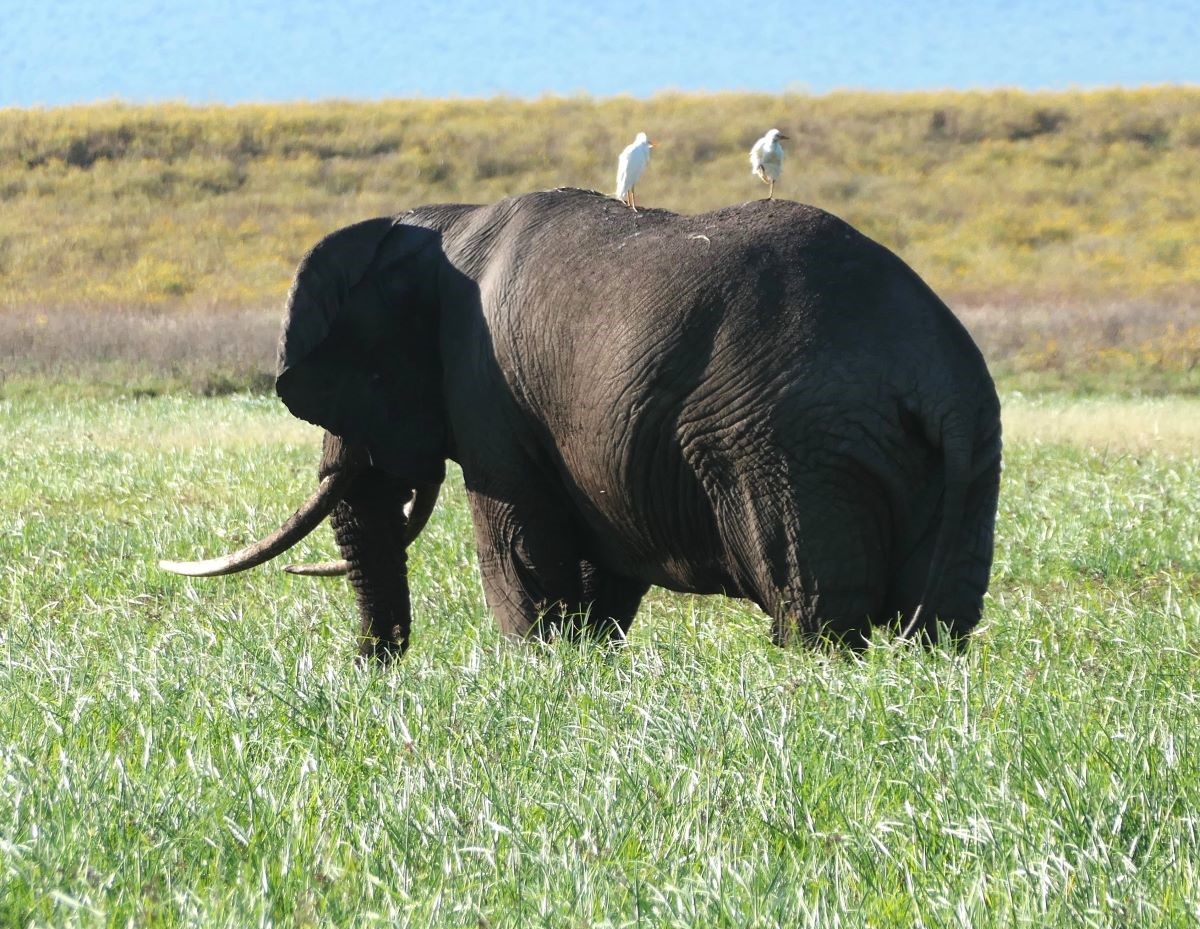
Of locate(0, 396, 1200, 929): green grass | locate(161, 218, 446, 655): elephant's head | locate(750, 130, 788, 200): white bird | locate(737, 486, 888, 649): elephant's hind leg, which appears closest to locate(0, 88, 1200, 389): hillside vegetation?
locate(750, 130, 788, 200): white bird

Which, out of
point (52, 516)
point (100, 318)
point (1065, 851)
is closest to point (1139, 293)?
point (100, 318)

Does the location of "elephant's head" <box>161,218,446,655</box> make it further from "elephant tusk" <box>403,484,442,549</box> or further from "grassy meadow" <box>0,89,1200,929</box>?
"grassy meadow" <box>0,89,1200,929</box>

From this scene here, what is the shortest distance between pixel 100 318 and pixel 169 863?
2701 centimetres

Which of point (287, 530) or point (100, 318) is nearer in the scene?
point (287, 530)

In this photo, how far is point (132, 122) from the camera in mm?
51219

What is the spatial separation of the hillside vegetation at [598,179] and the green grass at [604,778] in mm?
26831

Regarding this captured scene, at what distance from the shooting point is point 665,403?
17.6 ft

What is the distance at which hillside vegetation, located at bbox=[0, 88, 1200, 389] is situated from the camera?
132 ft

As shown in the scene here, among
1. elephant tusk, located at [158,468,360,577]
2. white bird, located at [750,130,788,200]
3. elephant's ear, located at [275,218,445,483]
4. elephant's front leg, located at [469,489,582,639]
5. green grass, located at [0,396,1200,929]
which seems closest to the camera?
green grass, located at [0,396,1200,929]

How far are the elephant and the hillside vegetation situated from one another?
2567 cm

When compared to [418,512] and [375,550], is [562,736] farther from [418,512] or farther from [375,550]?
[418,512]

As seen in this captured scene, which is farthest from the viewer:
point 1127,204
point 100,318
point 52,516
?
point 1127,204

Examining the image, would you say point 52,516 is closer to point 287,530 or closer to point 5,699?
point 287,530

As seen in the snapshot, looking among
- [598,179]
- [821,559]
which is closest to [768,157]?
[821,559]
